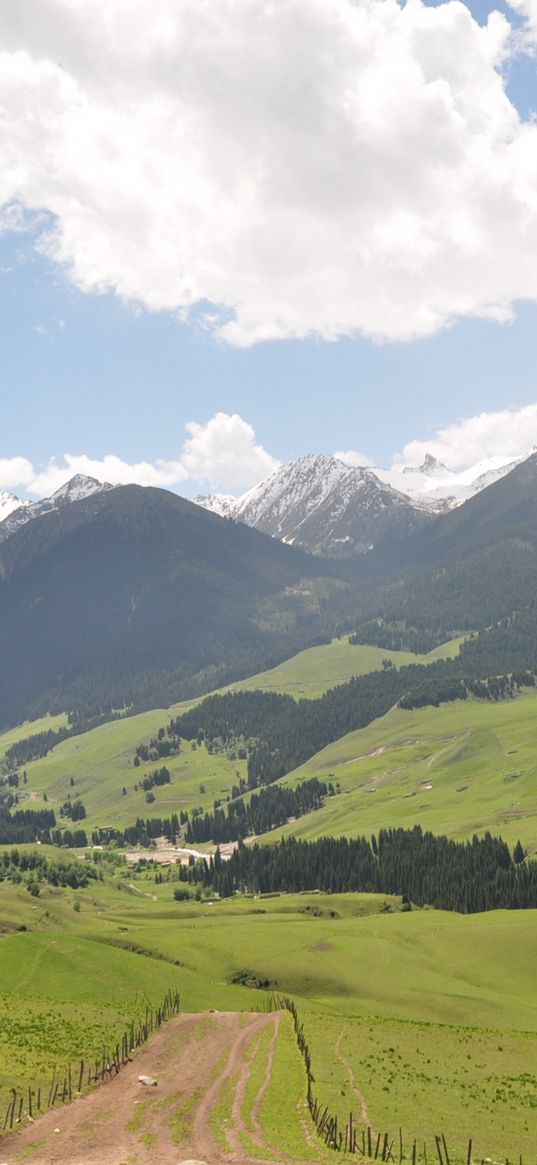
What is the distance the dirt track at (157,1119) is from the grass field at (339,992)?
2666mm

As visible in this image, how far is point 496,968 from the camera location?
124812 millimetres

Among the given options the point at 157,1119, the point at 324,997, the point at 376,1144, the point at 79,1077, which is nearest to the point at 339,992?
the point at 324,997

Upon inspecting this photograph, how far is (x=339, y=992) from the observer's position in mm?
109562

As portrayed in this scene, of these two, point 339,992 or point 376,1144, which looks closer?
point 376,1144

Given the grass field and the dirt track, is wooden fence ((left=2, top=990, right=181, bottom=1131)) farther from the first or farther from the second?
the grass field

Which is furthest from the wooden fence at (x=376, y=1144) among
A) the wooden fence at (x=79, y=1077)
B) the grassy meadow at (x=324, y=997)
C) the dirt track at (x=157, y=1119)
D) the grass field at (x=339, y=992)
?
the wooden fence at (x=79, y=1077)

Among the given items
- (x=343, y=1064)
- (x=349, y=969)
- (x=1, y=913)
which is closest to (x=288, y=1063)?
(x=343, y=1064)

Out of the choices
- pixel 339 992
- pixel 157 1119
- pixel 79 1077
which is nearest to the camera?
pixel 157 1119

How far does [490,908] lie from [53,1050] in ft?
461

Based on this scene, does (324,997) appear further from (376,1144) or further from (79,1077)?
(376,1144)

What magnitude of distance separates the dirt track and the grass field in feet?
8.75

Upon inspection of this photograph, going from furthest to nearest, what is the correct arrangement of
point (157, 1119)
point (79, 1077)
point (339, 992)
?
point (339, 992) < point (79, 1077) < point (157, 1119)

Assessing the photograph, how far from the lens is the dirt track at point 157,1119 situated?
1772 inches

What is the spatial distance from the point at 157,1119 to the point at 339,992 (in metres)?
63.9
